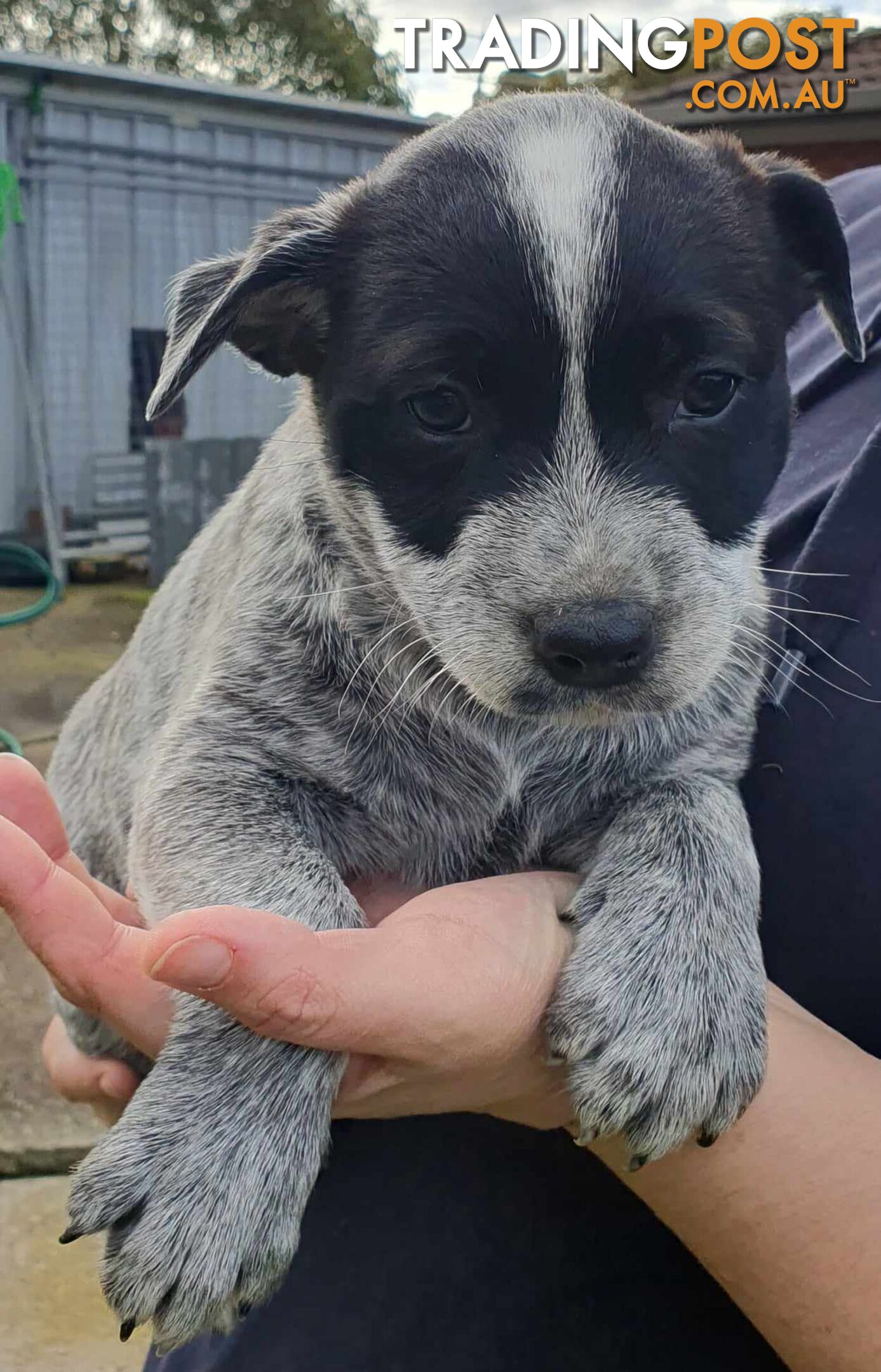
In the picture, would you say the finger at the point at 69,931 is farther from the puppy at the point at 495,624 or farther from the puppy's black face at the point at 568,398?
the puppy's black face at the point at 568,398

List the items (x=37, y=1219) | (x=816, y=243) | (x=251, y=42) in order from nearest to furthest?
(x=816, y=243)
(x=37, y=1219)
(x=251, y=42)

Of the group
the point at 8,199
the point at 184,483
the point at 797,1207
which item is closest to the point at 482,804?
the point at 797,1207

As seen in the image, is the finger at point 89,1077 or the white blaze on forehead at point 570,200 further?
the finger at point 89,1077

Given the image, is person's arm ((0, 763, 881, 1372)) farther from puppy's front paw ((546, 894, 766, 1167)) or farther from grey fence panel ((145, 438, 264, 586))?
grey fence panel ((145, 438, 264, 586))

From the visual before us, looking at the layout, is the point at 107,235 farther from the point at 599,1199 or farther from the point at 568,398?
the point at 599,1199

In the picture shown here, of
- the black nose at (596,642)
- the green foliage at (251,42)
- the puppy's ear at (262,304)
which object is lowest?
the black nose at (596,642)

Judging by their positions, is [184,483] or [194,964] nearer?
[194,964]

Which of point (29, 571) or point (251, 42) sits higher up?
point (251, 42)

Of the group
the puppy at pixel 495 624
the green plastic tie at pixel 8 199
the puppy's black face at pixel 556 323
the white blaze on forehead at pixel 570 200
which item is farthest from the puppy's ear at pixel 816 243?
the green plastic tie at pixel 8 199
